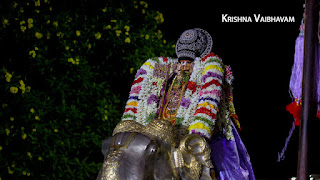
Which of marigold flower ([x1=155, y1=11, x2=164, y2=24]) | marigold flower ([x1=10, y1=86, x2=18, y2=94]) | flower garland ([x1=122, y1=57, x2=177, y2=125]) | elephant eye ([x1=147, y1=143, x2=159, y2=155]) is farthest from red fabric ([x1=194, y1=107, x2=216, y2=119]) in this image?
marigold flower ([x1=155, y1=11, x2=164, y2=24])

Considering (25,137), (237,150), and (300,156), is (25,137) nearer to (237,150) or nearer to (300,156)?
(237,150)

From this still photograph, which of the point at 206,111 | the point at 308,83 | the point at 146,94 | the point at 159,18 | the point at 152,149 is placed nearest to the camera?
the point at 152,149

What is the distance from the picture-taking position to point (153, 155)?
2.84m

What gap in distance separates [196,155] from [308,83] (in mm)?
850

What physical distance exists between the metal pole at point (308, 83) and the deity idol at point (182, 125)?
57cm

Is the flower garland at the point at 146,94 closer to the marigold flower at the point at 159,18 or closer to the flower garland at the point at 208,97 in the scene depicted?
the flower garland at the point at 208,97

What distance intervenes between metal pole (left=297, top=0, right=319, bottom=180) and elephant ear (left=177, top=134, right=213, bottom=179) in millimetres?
582

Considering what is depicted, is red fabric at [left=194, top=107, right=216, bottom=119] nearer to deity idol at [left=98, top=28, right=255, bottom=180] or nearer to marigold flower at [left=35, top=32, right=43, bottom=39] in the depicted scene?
deity idol at [left=98, top=28, right=255, bottom=180]

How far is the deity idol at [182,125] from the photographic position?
2.83 meters

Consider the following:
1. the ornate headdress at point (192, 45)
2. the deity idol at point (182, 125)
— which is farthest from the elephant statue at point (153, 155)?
the ornate headdress at point (192, 45)

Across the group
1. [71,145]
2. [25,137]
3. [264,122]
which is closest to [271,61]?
[264,122]

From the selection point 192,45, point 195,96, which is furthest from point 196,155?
point 192,45

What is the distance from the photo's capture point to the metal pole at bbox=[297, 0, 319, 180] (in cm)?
293

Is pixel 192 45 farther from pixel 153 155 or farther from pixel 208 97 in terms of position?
pixel 153 155
